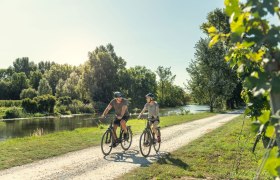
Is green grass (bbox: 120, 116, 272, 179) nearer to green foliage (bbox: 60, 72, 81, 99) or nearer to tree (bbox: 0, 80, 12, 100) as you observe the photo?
green foliage (bbox: 60, 72, 81, 99)

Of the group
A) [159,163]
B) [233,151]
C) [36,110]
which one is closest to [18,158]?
[159,163]

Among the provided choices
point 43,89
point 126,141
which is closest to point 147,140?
point 126,141

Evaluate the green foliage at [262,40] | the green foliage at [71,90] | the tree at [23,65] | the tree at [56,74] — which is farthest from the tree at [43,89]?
the green foliage at [262,40]

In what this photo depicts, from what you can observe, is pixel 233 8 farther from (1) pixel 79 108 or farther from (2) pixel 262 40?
(1) pixel 79 108

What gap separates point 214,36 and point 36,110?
60.2 metres

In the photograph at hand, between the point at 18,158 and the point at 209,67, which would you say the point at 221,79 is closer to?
the point at 209,67

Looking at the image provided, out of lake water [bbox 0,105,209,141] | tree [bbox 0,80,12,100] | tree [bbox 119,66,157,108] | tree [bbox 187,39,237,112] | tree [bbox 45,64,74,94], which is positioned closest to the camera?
lake water [bbox 0,105,209,141]

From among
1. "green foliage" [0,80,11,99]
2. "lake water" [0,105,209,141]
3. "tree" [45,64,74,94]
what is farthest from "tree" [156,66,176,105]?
"lake water" [0,105,209,141]

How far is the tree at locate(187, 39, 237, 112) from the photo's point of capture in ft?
142

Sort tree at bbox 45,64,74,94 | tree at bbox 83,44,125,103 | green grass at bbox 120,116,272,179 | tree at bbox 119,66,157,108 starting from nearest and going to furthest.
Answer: green grass at bbox 120,116,272,179
tree at bbox 83,44,125,103
tree at bbox 119,66,157,108
tree at bbox 45,64,74,94

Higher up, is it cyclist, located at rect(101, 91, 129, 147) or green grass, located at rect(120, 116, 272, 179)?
cyclist, located at rect(101, 91, 129, 147)

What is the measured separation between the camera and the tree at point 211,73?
43406 mm

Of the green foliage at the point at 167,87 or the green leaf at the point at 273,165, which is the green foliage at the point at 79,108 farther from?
the green leaf at the point at 273,165

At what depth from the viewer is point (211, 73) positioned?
44.6m
